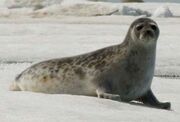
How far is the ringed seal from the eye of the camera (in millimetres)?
5879

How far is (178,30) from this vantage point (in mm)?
13742

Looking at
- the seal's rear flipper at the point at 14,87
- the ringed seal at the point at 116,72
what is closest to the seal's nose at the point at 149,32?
the ringed seal at the point at 116,72

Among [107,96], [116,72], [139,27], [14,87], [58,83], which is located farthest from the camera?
[14,87]

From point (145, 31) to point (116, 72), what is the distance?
17.0 inches

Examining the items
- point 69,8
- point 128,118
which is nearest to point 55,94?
point 128,118

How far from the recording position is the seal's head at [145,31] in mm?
5754

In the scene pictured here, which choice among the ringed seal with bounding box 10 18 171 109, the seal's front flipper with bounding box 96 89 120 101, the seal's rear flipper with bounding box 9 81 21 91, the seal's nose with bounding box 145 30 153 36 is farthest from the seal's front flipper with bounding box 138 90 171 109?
the seal's rear flipper with bounding box 9 81 21 91

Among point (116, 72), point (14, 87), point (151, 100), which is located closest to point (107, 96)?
point (116, 72)

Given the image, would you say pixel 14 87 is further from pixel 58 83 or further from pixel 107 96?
pixel 107 96

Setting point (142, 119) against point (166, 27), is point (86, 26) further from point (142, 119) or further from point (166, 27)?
point (142, 119)

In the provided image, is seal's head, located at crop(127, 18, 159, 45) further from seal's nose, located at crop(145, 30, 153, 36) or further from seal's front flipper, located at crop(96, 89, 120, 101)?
seal's front flipper, located at crop(96, 89, 120, 101)

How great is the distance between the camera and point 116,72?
5949 mm

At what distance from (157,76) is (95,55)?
2.75m

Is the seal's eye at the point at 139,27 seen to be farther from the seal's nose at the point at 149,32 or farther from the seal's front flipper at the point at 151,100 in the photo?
the seal's front flipper at the point at 151,100
